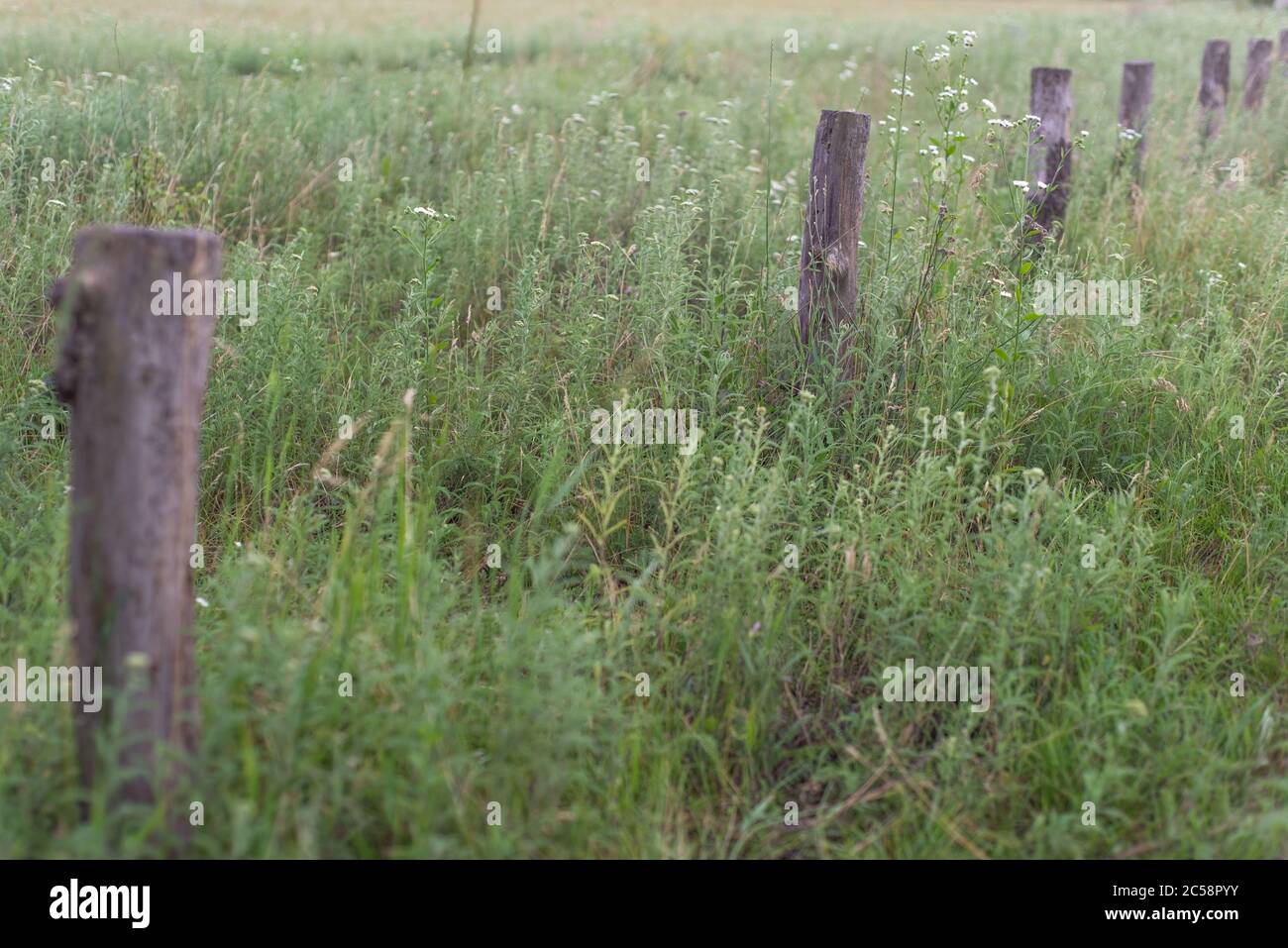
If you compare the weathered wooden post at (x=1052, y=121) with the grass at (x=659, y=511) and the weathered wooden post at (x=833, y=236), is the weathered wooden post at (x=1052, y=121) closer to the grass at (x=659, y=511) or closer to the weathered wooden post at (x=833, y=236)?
the grass at (x=659, y=511)

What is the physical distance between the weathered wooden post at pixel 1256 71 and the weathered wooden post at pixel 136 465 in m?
12.1

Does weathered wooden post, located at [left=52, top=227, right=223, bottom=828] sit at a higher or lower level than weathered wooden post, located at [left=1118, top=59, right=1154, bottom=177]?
lower

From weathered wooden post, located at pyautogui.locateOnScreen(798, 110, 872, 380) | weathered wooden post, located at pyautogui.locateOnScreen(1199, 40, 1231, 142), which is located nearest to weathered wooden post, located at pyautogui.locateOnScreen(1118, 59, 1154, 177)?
weathered wooden post, located at pyautogui.locateOnScreen(1199, 40, 1231, 142)

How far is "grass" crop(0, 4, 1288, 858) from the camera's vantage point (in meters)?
3.21

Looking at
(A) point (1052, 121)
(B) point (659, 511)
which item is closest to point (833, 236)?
(B) point (659, 511)

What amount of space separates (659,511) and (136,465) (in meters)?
2.39

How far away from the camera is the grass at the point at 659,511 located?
321 cm

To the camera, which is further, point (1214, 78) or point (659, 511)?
point (1214, 78)

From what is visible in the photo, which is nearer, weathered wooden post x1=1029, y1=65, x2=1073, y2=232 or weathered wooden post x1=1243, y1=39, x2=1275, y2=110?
weathered wooden post x1=1029, y1=65, x2=1073, y2=232

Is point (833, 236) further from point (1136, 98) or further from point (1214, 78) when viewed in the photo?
point (1214, 78)

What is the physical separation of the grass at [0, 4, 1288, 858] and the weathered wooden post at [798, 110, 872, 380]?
7.1 inches

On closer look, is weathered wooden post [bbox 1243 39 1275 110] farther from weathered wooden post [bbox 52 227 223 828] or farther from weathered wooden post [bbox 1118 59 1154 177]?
weathered wooden post [bbox 52 227 223 828]

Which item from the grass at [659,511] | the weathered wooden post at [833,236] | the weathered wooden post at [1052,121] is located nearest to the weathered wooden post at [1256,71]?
the grass at [659,511]

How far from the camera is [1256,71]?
11820 millimetres
